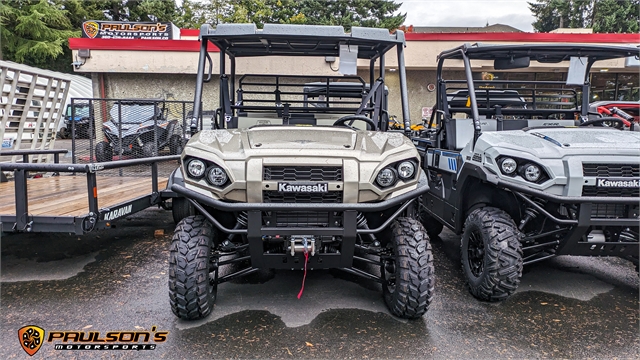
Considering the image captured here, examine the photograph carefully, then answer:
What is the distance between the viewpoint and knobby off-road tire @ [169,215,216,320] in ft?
9.50

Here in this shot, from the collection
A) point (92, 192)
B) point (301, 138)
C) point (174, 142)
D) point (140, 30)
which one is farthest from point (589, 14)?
point (92, 192)

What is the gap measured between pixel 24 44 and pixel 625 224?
3007cm

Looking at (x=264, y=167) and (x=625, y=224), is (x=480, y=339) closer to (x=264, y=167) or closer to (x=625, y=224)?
(x=625, y=224)

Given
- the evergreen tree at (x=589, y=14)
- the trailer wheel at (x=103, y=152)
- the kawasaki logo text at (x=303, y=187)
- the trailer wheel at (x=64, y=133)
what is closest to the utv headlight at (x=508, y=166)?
the kawasaki logo text at (x=303, y=187)

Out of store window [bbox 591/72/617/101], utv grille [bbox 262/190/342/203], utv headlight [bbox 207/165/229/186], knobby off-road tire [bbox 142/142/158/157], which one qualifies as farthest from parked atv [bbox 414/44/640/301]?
store window [bbox 591/72/617/101]

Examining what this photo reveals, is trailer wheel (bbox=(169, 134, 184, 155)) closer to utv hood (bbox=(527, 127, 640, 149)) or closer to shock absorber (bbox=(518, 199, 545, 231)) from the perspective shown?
utv hood (bbox=(527, 127, 640, 149))

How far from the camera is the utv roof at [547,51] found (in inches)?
159

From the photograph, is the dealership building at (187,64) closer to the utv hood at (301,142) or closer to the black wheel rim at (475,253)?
the black wheel rim at (475,253)

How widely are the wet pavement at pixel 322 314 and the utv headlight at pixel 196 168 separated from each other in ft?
3.50

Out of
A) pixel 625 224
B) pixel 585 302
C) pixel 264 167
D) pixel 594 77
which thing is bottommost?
pixel 585 302

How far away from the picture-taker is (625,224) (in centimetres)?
309

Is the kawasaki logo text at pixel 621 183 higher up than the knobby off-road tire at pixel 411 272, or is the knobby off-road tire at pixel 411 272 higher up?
the kawasaki logo text at pixel 621 183

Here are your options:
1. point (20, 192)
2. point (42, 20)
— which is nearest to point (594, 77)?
point (20, 192)

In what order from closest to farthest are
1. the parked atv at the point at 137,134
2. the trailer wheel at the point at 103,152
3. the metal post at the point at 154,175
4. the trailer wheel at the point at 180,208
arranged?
the metal post at the point at 154,175
the trailer wheel at the point at 180,208
the trailer wheel at the point at 103,152
the parked atv at the point at 137,134
